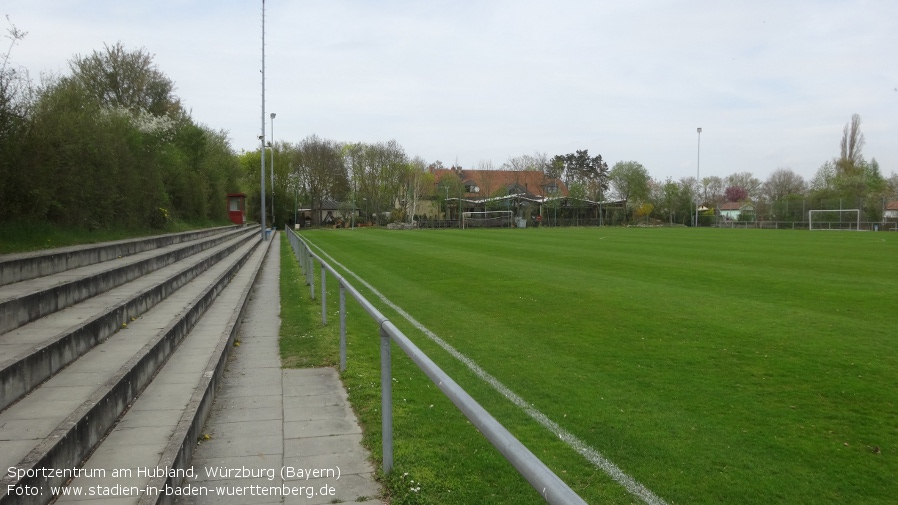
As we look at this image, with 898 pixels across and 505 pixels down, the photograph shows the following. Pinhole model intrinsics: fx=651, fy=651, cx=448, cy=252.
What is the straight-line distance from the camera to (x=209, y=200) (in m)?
33.4

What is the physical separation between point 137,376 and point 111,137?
37.4 feet

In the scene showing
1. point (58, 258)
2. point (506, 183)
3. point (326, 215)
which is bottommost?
point (58, 258)

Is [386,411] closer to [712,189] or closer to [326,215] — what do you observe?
[326,215]

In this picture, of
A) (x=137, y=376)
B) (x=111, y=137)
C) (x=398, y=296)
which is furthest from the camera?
(x=111, y=137)

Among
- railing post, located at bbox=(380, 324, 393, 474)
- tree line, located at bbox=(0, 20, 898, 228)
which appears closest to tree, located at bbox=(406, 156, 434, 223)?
tree line, located at bbox=(0, 20, 898, 228)

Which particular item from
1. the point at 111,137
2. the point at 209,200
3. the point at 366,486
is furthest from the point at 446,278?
the point at 209,200

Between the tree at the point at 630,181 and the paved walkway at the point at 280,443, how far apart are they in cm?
8487

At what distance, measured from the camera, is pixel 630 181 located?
8706cm

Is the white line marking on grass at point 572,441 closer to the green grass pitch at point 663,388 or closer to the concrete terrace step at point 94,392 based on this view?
the green grass pitch at point 663,388

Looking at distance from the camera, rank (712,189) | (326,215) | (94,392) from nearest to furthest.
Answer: (94,392), (326,215), (712,189)

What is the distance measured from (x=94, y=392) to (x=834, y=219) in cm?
6095

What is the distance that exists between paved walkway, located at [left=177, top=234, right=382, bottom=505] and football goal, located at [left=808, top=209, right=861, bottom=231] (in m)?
55.7

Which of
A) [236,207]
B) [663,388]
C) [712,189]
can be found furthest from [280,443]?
[712,189]

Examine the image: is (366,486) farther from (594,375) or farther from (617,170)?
(617,170)
